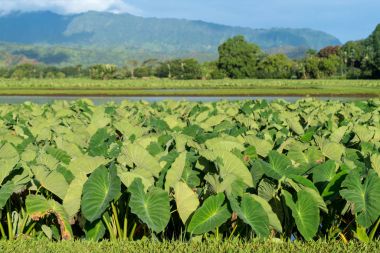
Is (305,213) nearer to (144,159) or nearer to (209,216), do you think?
(209,216)

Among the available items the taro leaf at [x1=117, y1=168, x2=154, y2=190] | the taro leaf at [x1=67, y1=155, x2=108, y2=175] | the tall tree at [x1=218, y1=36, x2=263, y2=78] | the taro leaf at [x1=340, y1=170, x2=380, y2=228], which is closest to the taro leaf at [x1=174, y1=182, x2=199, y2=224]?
the taro leaf at [x1=117, y1=168, x2=154, y2=190]

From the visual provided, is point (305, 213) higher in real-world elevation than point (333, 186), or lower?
lower

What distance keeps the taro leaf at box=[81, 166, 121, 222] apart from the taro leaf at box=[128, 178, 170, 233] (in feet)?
0.47

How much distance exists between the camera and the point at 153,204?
143 inches

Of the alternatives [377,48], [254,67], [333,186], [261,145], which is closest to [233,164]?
[333,186]

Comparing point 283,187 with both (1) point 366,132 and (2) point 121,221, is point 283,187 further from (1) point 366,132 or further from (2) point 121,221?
(1) point 366,132

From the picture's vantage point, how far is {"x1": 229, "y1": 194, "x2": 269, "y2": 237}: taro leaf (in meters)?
3.58

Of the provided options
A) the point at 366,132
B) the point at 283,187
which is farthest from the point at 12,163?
the point at 366,132

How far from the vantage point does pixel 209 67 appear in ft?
362

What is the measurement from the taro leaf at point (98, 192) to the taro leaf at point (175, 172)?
0.40 metres

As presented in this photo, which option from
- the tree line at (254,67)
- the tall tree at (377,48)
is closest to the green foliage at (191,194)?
the tall tree at (377,48)

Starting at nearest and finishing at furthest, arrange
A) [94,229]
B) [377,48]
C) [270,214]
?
[270,214] < [94,229] < [377,48]

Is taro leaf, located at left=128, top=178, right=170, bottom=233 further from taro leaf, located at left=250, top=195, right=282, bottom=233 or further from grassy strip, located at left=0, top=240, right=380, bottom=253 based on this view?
taro leaf, located at left=250, top=195, right=282, bottom=233

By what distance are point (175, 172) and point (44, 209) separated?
3.19 feet
